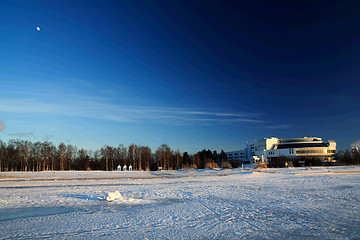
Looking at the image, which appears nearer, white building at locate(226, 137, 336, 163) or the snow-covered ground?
the snow-covered ground

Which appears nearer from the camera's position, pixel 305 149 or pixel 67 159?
pixel 67 159

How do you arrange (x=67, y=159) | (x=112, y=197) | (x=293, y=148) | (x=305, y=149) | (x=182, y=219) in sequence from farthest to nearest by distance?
(x=293, y=148)
(x=305, y=149)
(x=67, y=159)
(x=112, y=197)
(x=182, y=219)

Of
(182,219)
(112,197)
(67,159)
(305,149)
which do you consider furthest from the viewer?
(305,149)

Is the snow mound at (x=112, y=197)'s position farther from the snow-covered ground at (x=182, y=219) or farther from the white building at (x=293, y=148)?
the white building at (x=293, y=148)

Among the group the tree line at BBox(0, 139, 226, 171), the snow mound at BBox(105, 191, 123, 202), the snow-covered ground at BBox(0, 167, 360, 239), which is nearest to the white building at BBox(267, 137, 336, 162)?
the tree line at BBox(0, 139, 226, 171)

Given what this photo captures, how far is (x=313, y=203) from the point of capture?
7.89 m

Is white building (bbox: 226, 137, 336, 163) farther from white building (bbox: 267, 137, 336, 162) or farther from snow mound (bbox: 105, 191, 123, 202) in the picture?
snow mound (bbox: 105, 191, 123, 202)

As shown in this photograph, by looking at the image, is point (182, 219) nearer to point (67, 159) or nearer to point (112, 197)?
→ point (112, 197)

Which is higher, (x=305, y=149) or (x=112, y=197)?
(x=112, y=197)

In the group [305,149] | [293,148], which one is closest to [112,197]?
[305,149]

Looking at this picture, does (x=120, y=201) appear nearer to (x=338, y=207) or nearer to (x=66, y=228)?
(x=66, y=228)

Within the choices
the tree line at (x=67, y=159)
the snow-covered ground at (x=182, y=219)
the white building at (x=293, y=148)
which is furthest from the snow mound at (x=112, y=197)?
the white building at (x=293, y=148)

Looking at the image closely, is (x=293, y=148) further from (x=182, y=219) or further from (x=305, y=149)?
(x=182, y=219)

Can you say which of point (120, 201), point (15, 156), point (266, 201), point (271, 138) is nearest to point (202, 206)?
point (266, 201)
